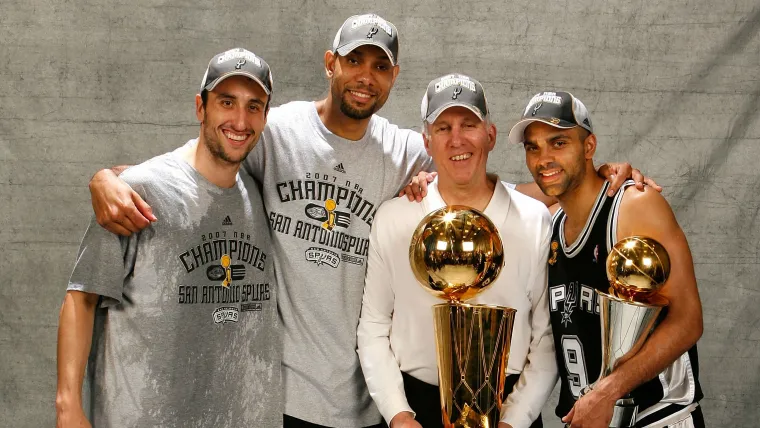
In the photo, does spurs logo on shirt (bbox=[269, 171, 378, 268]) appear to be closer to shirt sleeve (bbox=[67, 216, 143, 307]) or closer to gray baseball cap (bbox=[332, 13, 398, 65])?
gray baseball cap (bbox=[332, 13, 398, 65])

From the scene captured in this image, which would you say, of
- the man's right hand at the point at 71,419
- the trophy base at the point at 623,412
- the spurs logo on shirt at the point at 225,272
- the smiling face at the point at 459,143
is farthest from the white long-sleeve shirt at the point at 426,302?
the man's right hand at the point at 71,419

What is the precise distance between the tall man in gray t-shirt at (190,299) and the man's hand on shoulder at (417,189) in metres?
0.46

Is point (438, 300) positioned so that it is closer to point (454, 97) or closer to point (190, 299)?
point (454, 97)

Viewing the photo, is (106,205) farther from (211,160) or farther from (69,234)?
(69,234)

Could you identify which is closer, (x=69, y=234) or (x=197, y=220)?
(x=197, y=220)

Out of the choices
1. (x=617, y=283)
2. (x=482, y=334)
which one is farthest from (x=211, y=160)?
(x=617, y=283)

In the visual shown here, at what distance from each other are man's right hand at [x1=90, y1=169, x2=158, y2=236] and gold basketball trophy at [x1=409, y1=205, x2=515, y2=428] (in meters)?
0.74

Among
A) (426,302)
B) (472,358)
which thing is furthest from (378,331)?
(472,358)

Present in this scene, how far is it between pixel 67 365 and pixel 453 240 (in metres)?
1.06

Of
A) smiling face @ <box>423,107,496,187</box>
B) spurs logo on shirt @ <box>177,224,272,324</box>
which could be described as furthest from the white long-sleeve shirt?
spurs logo on shirt @ <box>177,224,272,324</box>

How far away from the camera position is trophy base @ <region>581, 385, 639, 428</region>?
2.06 metres

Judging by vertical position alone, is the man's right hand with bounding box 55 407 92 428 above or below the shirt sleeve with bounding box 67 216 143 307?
below

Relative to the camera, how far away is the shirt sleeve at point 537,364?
7.32 feet

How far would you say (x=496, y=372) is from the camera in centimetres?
199
